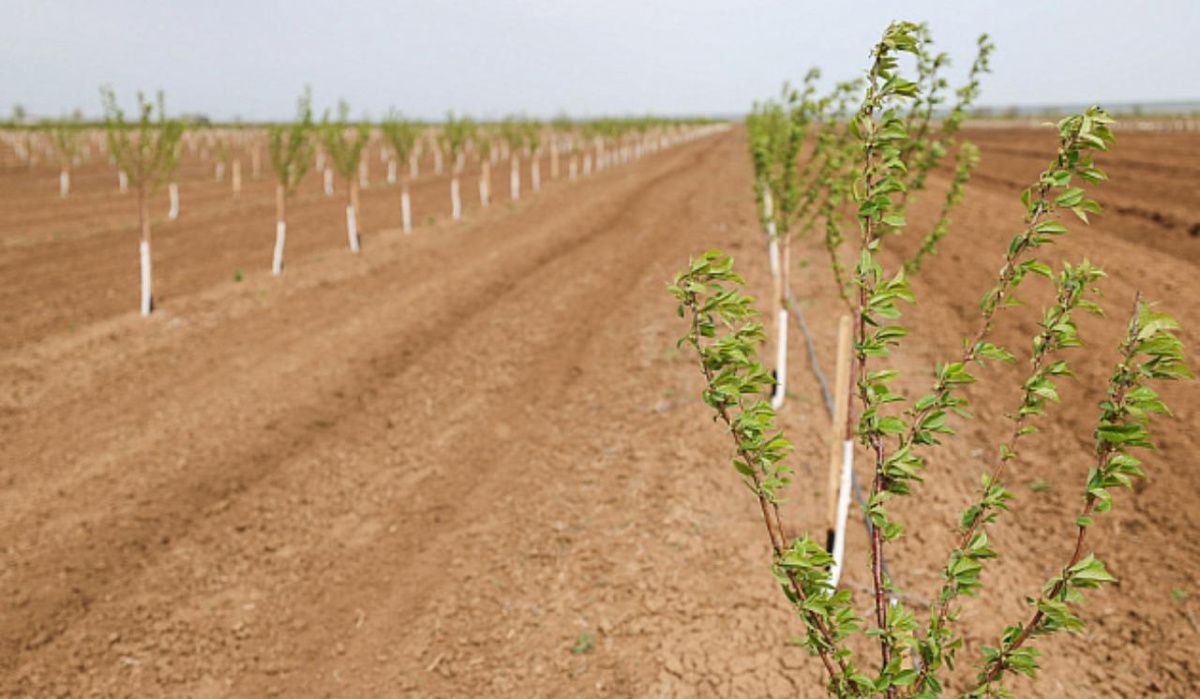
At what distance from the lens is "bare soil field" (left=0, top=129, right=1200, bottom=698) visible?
5.47 meters

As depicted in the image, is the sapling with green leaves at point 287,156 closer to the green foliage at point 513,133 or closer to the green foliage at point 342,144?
the green foliage at point 342,144

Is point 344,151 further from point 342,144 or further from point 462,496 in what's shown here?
point 462,496

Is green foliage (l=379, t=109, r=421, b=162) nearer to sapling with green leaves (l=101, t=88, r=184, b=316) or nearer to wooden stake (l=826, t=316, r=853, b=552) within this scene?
sapling with green leaves (l=101, t=88, r=184, b=316)

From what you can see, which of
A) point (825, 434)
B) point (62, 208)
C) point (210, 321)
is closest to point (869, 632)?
point (825, 434)

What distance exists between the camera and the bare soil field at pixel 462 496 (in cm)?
547

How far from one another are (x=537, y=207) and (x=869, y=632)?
25.5m

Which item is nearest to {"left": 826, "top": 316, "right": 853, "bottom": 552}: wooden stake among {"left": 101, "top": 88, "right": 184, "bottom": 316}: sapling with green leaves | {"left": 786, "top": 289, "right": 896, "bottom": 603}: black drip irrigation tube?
{"left": 786, "top": 289, "right": 896, "bottom": 603}: black drip irrigation tube

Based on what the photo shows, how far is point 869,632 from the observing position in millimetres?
2137

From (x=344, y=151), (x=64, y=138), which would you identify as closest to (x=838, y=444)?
(x=344, y=151)

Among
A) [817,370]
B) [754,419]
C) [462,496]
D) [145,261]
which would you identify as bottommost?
[462,496]

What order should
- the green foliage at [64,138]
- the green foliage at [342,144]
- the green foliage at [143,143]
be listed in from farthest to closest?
the green foliage at [64,138], the green foliage at [342,144], the green foliage at [143,143]

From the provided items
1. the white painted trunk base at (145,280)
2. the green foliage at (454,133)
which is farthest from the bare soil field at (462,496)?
the green foliage at (454,133)

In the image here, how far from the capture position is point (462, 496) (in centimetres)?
781

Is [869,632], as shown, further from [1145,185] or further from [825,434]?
[1145,185]
